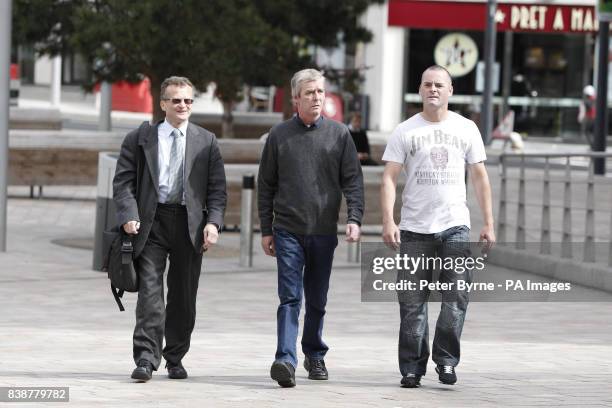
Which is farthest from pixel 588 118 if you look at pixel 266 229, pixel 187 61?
pixel 266 229

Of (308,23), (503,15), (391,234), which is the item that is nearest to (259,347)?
(391,234)

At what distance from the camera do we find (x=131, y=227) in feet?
28.7

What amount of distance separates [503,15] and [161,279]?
1481 inches

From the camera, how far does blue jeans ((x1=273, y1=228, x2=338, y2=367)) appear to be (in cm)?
874

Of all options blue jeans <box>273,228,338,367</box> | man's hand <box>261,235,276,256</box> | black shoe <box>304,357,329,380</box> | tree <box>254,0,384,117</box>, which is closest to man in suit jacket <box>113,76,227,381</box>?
man's hand <box>261,235,276,256</box>

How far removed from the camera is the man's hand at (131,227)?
28.7ft

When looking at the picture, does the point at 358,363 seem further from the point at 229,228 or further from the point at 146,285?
the point at 229,228

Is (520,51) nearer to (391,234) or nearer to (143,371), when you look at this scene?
(391,234)

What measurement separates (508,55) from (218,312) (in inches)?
1357

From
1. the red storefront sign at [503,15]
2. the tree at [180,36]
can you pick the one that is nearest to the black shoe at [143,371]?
the tree at [180,36]

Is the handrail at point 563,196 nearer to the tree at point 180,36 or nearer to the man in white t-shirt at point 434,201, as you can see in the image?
the tree at point 180,36

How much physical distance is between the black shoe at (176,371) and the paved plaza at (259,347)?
0.06 meters

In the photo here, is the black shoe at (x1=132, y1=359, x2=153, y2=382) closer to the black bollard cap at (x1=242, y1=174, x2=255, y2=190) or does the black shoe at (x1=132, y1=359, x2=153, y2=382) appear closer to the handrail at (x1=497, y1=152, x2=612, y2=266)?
the handrail at (x1=497, y1=152, x2=612, y2=266)

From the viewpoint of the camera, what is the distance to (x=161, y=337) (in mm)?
8883
